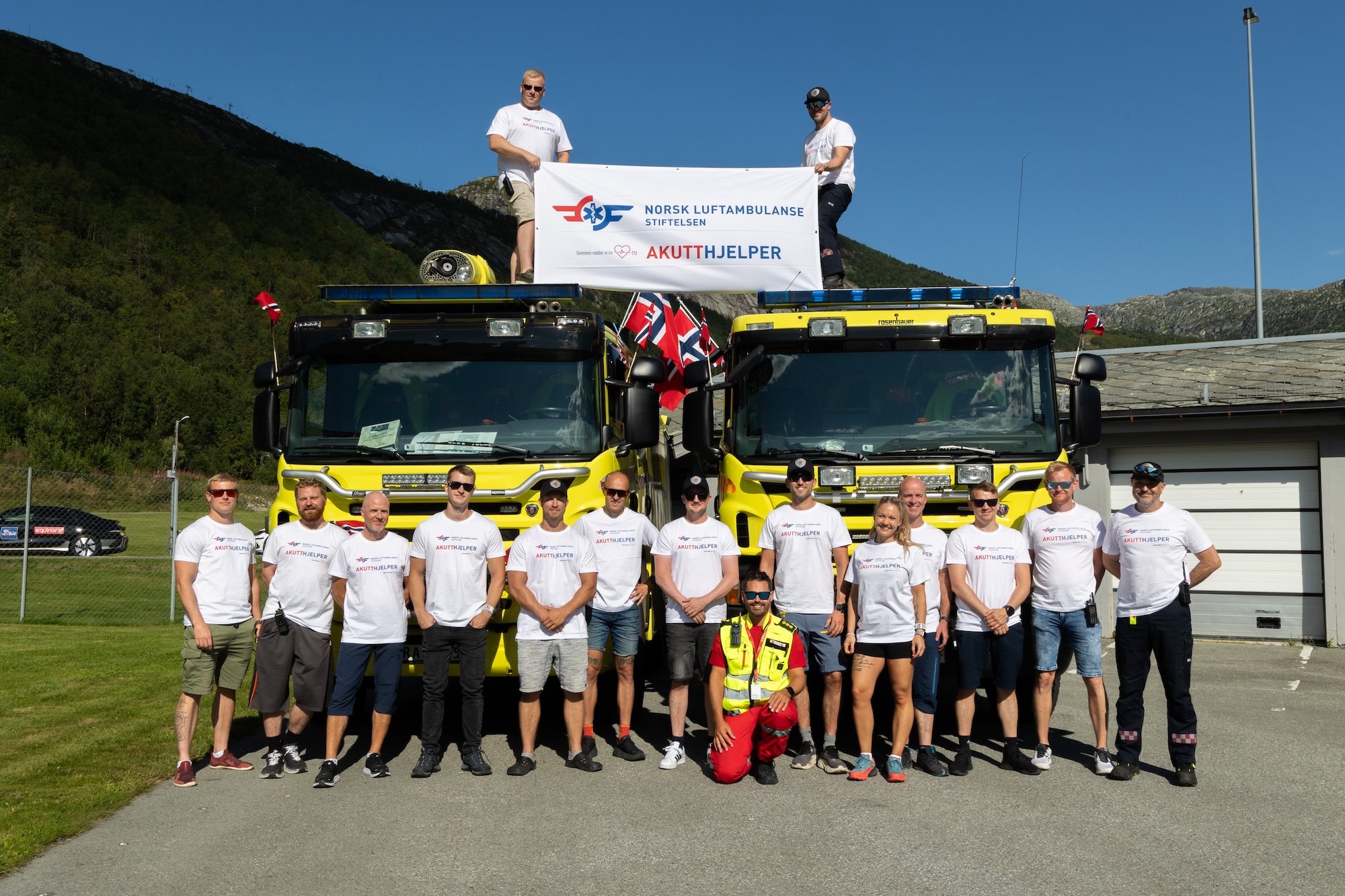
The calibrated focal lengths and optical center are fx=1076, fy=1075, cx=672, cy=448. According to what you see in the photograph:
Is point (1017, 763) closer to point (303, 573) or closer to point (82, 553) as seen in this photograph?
point (303, 573)

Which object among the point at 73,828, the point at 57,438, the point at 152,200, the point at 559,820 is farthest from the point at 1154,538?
the point at 152,200

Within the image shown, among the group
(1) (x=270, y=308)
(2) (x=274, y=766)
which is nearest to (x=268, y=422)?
(1) (x=270, y=308)

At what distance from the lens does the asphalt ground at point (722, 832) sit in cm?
480

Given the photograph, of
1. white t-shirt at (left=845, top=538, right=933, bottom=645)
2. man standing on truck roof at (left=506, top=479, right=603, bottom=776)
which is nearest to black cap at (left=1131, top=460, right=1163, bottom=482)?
white t-shirt at (left=845, top=538, right=933, bottom=645)

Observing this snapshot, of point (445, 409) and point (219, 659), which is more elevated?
point (445, 409)

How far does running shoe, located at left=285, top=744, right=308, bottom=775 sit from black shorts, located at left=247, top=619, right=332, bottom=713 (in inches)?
9.8

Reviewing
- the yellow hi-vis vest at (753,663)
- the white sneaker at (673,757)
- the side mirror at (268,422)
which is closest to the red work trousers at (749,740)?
the yellow hi-vis vest at (753,663)

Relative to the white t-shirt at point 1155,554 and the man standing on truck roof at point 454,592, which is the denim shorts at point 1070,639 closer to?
the white t-shirt at point 1155,554

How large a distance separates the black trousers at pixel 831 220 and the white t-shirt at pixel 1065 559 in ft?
11.9

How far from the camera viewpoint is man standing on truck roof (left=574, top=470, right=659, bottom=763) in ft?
23.3

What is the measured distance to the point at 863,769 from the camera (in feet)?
21.6

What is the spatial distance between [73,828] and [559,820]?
249 cm

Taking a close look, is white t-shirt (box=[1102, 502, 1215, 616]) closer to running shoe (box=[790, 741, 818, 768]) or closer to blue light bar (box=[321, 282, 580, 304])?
running shoe (box=[790, 741, 818, 768])

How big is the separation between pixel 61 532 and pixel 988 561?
18.8m
